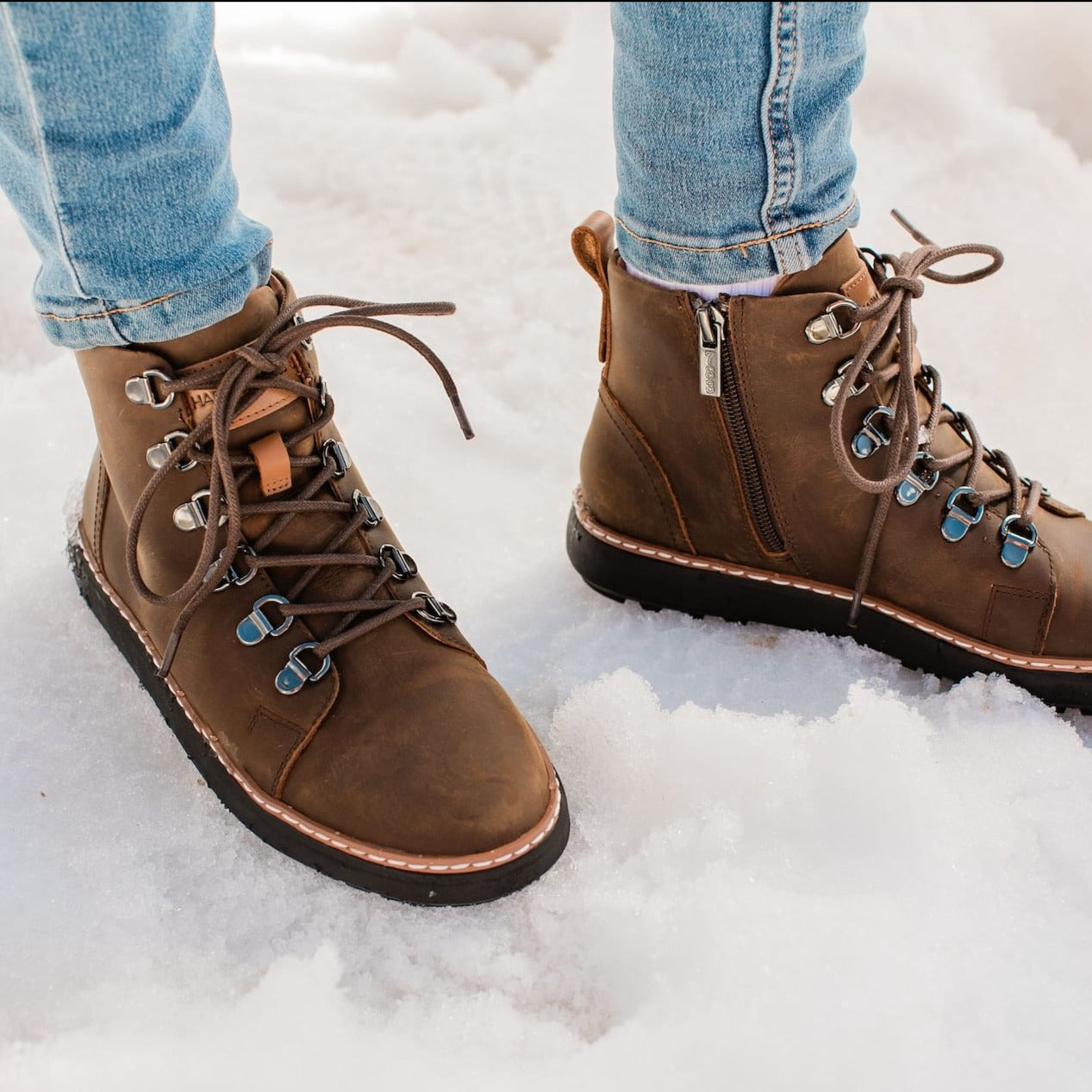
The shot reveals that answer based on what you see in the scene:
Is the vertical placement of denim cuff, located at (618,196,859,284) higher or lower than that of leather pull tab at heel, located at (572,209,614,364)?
higher

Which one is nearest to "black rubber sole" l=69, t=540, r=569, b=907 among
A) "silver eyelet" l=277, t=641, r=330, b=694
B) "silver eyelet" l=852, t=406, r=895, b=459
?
"silver eyelet" l=277, t=641, r=330, b=694

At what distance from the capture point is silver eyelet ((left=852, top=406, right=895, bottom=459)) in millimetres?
1049

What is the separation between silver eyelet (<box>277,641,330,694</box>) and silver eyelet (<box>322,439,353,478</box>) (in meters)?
0.17

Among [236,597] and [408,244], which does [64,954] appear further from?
[408,244]

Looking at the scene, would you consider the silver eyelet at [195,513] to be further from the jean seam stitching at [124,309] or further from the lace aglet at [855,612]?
the lace aglet at [855,612]

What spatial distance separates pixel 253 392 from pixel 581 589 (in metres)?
0.49

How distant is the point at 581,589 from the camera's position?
127 cm

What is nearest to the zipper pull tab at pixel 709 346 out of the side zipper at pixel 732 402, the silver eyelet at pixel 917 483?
the side zipper at pixel 732 402

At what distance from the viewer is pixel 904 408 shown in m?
1.03

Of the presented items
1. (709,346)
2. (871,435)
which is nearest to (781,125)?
(709,346)

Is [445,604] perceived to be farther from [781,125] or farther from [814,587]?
[781,125]

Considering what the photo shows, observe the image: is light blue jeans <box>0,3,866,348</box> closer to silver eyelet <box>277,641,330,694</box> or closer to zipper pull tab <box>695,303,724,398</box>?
zipper pull tab <box>695,303,724,398</box>

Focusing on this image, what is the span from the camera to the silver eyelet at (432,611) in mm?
983

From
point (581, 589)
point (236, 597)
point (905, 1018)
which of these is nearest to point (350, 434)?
point (581, 589)
